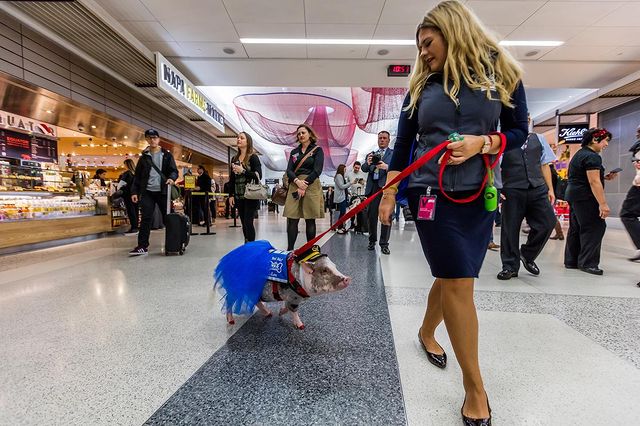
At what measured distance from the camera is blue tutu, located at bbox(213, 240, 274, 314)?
147cm

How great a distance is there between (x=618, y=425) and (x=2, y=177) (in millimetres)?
6526

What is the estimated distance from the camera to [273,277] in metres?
1.44

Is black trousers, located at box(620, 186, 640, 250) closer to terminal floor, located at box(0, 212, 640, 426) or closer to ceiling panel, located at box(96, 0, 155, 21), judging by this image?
terminal floor, located at box(0, 212, 640, 426)

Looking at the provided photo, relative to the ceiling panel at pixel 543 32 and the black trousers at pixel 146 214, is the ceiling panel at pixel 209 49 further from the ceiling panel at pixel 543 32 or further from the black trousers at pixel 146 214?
the ceiling panel at pixel 543 32

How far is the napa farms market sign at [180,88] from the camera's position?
17.0ft

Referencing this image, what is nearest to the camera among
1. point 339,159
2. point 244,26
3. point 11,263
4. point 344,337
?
point 344,337

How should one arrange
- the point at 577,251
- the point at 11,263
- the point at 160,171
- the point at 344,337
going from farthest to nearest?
1. the point at 160,171
2. the point at 11,263
3. the point at 577,251
4. the point at 344,337

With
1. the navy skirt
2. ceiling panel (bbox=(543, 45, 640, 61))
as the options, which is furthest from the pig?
ceiling panel (bbox=(543, 45, 640, 61))

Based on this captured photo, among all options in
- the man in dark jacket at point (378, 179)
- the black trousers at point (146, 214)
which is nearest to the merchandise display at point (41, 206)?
the black trousers at point (146, 214)

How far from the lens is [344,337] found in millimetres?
1549

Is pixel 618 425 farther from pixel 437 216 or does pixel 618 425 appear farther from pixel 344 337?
pixel 344 337

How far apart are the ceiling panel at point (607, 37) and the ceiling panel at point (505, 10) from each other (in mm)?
1379

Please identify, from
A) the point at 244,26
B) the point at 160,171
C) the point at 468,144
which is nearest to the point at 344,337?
the point at 468,144

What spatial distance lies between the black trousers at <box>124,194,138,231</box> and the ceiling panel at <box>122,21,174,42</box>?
3066mm
